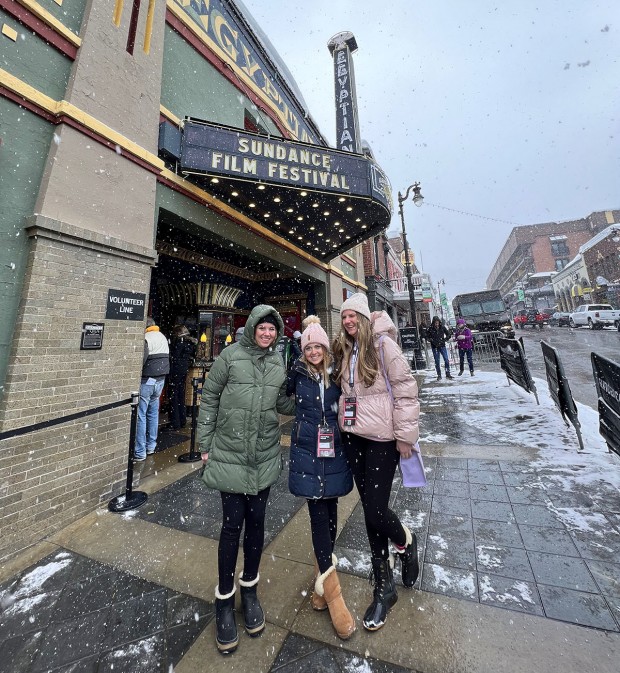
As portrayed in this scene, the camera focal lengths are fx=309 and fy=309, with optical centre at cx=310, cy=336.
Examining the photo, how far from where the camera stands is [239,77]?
7.55 m

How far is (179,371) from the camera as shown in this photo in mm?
6984

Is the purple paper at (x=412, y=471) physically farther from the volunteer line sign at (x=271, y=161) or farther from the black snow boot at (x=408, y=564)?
the volunteer line sign at (x=271, y=161)

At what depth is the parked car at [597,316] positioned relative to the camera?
2416cm

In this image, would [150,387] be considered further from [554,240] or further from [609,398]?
[554,240]

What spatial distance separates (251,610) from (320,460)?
40.6 inches

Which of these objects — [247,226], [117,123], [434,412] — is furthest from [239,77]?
[434,412]

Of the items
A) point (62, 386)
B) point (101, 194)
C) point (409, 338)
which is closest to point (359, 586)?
point (62, 386)

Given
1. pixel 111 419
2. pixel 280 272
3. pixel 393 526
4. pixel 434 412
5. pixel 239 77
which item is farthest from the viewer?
pixel 280 272

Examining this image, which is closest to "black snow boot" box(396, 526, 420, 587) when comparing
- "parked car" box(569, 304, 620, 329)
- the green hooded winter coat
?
the green hooded winter coat

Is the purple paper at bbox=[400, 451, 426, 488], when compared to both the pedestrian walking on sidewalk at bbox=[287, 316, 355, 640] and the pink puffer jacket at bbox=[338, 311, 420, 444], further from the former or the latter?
the pedestrian walking on sidewalk at bbox=[287, 316, 355, 640]

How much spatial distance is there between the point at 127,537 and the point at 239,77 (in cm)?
944

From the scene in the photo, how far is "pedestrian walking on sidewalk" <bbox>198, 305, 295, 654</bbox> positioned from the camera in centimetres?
196

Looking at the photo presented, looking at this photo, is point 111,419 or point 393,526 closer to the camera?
point 393,526

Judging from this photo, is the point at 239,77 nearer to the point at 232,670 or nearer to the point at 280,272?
the point at 280,272
